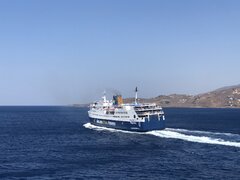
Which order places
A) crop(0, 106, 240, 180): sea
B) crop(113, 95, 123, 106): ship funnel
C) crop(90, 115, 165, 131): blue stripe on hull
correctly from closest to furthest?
crop(0, 106, 240, 180): sea < crop(90, 115, 165, 131): blue stripe on hull < crop(113, 95, 123, 106): ship funnel

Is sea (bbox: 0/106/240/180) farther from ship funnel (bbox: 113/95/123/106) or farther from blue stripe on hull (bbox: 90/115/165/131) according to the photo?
ship funnel (bbox: 113/95/123/106)

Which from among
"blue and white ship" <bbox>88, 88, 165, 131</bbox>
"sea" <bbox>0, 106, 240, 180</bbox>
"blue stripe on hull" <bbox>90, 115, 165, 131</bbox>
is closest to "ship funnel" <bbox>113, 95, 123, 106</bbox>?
"blue and white ship" <bbox>88, 88, 165, 131</bbox>

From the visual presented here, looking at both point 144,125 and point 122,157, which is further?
point 144,125

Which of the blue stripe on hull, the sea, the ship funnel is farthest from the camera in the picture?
the ship funnel

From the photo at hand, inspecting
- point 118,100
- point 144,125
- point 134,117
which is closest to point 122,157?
point 144,125

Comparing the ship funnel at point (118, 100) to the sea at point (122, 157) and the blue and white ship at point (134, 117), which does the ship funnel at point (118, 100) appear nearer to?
the blue and white ship at point (134, 117)

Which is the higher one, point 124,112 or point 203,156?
point 124,112

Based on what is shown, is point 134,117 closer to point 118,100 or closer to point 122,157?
point 118,100

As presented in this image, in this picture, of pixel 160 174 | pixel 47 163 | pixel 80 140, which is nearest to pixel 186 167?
pixel 160 174

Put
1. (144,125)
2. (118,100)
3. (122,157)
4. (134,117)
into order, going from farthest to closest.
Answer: (118,100)
(134,117)
(144,125)
(122,157)

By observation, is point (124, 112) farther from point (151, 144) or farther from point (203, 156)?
point (203, 156)

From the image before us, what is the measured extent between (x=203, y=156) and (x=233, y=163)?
10.0 m

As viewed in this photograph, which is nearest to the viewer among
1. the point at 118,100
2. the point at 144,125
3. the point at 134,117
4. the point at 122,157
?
the point at 122,157

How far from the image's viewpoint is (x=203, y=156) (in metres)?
93.8
